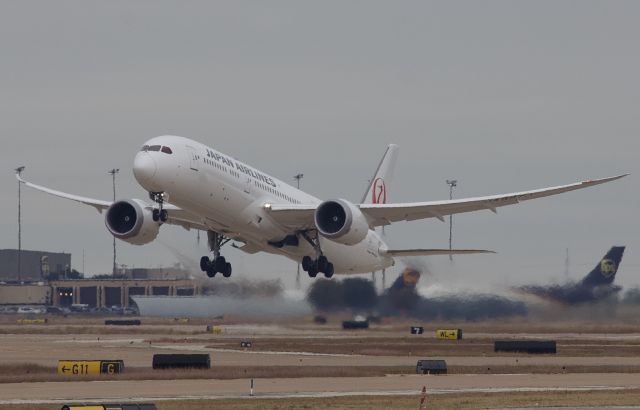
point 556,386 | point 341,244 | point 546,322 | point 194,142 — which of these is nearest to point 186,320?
point 546,322

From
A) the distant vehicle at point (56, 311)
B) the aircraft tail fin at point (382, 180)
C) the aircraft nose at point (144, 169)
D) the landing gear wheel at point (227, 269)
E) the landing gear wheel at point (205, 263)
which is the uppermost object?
the aircraft tail fin at point (382, 180)

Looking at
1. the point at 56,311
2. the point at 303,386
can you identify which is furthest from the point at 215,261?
the point at 56,311

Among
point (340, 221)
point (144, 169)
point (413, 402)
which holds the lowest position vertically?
point (413, 402)

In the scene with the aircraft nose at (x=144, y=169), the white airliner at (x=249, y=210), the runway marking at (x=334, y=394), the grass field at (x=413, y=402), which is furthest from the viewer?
the white airliner at (x=249, y=210)

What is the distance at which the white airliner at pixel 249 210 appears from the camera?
57.2 meters

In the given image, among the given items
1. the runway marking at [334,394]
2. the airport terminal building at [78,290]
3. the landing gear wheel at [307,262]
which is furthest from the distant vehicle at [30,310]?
the runway marking at [334,394]

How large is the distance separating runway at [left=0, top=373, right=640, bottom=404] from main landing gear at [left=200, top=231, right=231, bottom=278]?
56.1 ft

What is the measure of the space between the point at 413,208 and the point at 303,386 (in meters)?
18.2

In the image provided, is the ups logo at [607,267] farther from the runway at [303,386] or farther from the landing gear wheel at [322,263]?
the runway at [303,386]

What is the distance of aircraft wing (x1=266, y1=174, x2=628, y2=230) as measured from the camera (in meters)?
63.2

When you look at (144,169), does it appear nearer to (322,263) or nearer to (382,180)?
(322,263)

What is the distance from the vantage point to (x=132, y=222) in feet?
216

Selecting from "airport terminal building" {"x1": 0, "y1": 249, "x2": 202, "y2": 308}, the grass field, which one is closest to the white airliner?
the grass field

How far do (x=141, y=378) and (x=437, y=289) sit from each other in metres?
34.1
